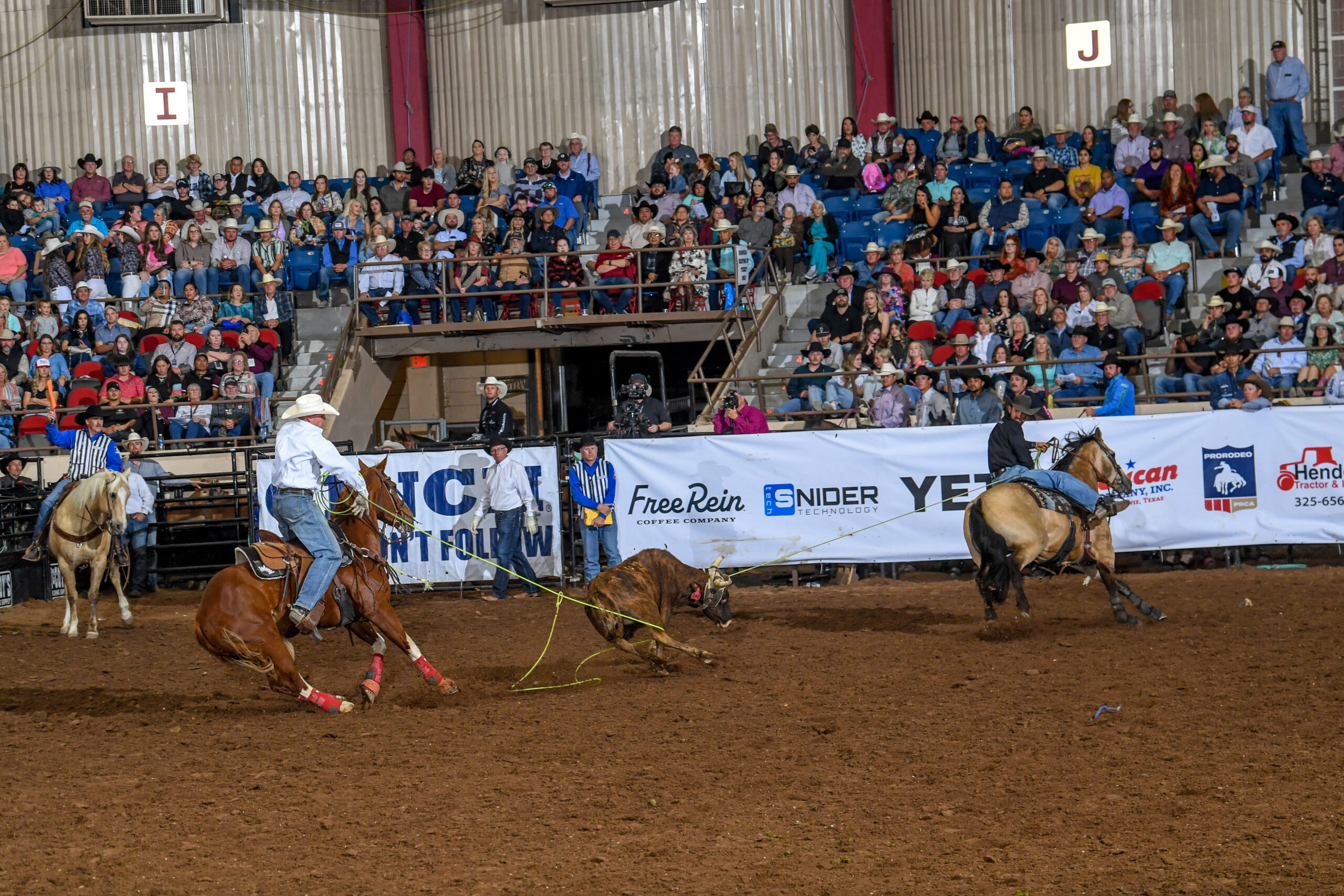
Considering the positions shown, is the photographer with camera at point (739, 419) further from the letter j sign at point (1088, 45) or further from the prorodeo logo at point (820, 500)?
the letter j sign at point (1088, 45)

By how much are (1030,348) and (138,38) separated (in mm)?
18506

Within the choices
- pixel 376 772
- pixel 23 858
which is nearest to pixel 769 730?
pixel 376 772

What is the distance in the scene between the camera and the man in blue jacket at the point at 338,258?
2242 centimetres

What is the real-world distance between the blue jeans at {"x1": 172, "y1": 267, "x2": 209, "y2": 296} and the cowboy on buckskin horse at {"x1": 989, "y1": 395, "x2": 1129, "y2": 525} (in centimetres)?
1461

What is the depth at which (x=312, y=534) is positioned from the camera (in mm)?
9297

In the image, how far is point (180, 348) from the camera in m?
20.1

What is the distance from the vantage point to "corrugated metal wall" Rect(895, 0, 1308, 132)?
23.4 meters

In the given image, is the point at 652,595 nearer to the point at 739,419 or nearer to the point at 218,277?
the point at 739,419

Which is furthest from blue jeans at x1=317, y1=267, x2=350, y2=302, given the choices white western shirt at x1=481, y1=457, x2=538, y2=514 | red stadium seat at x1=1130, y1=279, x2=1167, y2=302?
red stadium seat at x1=1130, y1=279, x2=1167, y2=302

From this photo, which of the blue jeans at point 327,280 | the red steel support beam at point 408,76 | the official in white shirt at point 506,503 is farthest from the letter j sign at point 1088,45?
the official in white shirt at point 506,503

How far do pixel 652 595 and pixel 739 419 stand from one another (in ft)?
21.2

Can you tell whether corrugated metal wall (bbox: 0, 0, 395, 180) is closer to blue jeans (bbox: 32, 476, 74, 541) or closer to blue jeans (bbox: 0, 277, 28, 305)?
blue jeans (bbox: 0, 277, 28, 305)

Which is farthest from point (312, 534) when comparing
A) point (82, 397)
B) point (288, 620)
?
point (82, 397)

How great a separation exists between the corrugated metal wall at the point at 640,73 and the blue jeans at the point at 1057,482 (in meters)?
15.2
